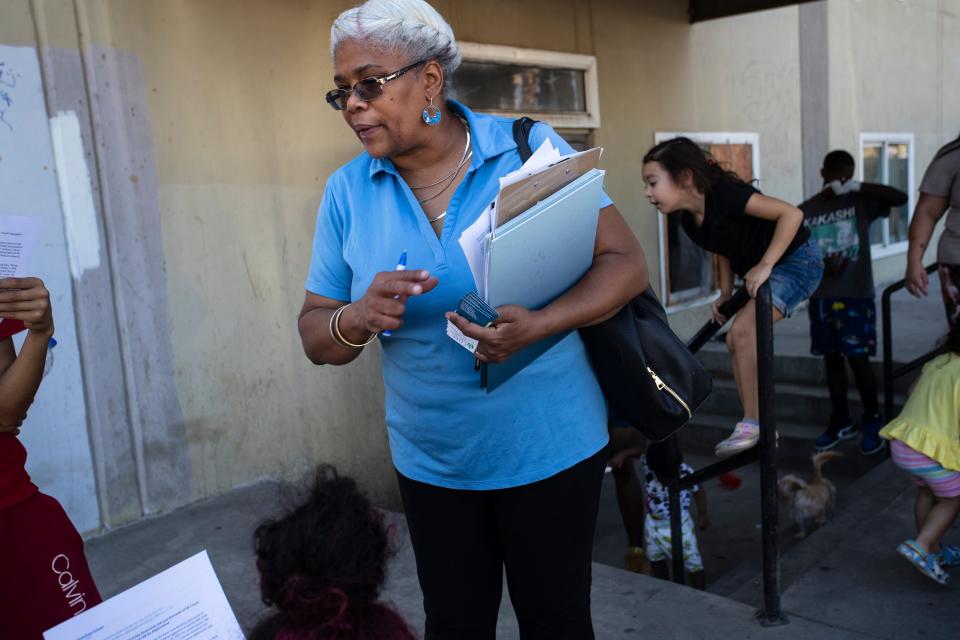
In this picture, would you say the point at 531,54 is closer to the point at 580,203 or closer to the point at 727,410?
the point at 727,410

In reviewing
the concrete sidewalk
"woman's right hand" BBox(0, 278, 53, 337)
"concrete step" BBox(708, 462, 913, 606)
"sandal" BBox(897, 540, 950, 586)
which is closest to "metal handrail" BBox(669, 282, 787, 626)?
the concrete sidewalk

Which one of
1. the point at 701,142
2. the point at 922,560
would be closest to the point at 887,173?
the point at 701,142

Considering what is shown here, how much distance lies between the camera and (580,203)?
151 cm

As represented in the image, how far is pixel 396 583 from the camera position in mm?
3215

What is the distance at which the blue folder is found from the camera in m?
1.41

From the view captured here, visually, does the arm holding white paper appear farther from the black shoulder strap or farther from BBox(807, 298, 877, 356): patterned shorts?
BBox(807, 298, 877, 356): patterned shorts

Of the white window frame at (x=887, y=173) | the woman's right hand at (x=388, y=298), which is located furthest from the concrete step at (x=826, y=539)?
the white window frame at (x=887, y=173)

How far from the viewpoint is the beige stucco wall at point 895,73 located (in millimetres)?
9250

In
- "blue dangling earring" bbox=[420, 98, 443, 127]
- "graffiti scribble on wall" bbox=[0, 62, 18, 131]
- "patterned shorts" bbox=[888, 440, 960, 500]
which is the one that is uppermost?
"graffiti scribble on wall" bbox=[0, 62, 18, 131]

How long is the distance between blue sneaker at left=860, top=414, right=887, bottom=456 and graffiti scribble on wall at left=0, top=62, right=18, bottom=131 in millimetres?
4926

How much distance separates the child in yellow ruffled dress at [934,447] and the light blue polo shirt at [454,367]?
186 centimetres

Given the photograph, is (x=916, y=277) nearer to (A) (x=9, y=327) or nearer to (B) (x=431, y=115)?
(B) (x=431, y=115)

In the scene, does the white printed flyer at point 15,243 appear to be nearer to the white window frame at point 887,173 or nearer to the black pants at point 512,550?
the black pants at point 512,550

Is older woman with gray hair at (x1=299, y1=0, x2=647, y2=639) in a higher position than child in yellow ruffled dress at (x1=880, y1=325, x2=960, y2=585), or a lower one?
higher
